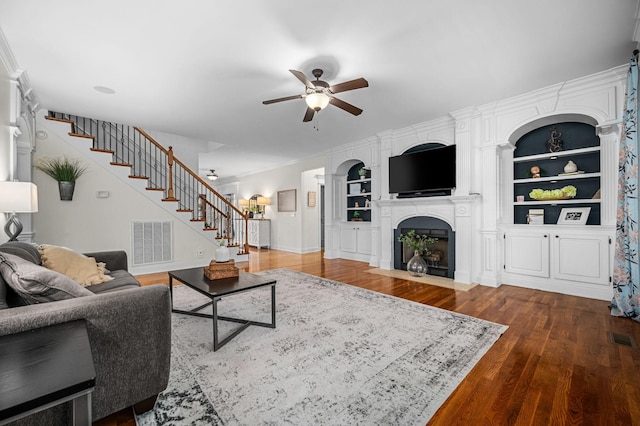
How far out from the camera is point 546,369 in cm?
202

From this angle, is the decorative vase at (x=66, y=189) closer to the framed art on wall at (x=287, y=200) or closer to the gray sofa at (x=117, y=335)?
the gray sofa at (x=117, y=335)

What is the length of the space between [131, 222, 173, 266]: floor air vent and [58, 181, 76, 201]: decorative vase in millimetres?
961

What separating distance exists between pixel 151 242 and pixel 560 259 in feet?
21.2

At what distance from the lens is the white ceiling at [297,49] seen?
2.29 m

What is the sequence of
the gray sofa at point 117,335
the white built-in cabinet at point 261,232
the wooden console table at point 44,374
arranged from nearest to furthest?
the wooden console table at point 44,374 → the gray sofa at point 117,335 → the white built-in cabinet at point 261,232

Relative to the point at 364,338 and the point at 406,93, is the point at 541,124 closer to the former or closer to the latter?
the point at 406,93

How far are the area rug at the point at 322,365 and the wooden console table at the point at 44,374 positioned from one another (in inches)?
30.9

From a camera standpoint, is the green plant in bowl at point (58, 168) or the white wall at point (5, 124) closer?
the white wall at point (5, 124)

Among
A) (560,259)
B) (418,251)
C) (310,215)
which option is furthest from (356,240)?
(560,259)

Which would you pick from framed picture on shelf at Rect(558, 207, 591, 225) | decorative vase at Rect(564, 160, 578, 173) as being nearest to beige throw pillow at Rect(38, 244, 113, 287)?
framed picture on shelf at Rect(558, 207, 591, 225)

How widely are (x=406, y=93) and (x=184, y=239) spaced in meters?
4.72

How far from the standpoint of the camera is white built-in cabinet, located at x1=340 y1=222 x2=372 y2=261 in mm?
6512

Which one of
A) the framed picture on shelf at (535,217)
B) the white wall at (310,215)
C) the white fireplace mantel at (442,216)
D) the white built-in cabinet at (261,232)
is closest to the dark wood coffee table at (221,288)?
the white fireplace mantel at (442,216)

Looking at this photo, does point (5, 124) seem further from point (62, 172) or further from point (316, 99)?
point (316, 99)
